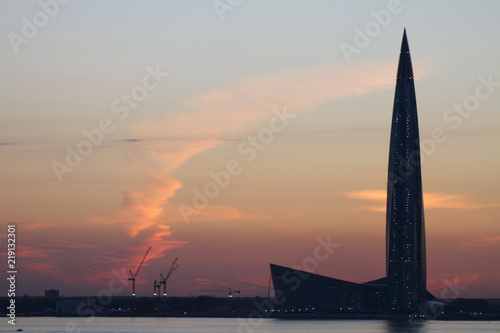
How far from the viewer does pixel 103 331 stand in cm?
16650

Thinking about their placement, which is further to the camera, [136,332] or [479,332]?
[479,332]

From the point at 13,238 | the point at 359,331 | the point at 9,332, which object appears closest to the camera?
the point at 13,238

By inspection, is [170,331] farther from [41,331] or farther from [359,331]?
[359,331]

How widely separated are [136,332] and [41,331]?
18764mm

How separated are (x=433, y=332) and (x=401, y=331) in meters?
8.82

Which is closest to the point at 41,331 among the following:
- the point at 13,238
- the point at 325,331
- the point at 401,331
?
the point at 325,331

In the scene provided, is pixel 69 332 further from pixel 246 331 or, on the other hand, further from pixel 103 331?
pixel 246 331

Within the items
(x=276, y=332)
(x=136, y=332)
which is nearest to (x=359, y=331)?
(x=276, y=332)

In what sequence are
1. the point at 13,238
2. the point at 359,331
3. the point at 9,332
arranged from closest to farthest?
the point at 13,238
the point at 9,332
the point at 359,331

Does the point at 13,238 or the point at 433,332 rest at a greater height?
the point at 13,238

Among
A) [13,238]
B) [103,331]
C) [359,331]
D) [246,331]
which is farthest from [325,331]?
[13,238]

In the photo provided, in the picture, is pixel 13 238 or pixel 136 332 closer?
pixel 13 238

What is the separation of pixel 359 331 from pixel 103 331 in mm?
51006

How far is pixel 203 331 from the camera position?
172875mm
